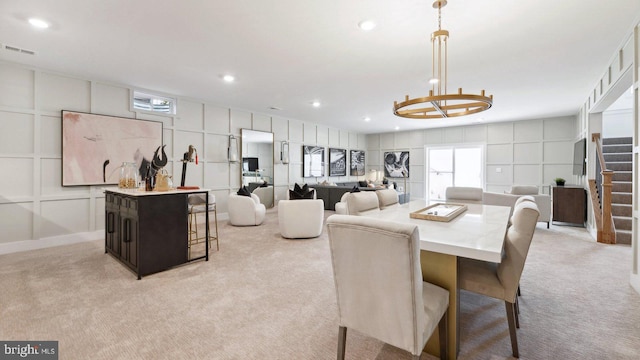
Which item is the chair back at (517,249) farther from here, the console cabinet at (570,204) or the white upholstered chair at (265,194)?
the white upholstered chair at (265,194)

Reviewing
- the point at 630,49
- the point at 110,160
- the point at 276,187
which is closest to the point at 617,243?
the point at 630,49

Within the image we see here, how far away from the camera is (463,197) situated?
4168 millimetres

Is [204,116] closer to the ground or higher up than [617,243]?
higher up

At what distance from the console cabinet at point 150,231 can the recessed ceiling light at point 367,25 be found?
2.69 meters

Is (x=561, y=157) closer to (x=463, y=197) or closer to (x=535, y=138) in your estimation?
(x=535, y=138)

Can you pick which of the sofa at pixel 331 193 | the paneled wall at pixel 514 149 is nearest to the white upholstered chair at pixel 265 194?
the sofa at pixel 331 193

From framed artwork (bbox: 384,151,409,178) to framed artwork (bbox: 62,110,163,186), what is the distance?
7.73 meters

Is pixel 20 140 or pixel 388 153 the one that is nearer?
pixel 20 140

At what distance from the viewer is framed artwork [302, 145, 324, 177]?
8250 millimetres

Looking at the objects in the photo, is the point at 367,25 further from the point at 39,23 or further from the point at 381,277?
the point at 39,23

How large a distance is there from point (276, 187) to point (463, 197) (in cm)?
471

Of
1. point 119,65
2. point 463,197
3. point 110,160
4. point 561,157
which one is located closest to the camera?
point 119,65

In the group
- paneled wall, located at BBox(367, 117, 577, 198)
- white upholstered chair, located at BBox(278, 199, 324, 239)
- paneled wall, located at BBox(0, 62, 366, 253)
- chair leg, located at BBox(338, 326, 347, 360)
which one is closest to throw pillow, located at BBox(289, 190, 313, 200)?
white upholstered chair, located at BBox(278, 199, 324, 239)

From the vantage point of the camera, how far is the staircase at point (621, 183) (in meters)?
4.43
